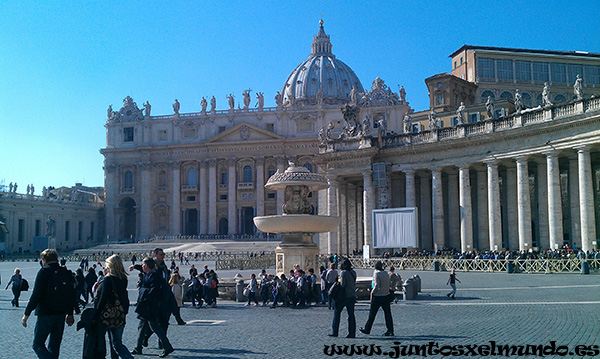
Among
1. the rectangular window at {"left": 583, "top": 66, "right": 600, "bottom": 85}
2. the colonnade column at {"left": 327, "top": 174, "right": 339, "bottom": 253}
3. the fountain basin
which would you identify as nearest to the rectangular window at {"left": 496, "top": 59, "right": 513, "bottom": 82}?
the rectangular window at {"left": 583, "top": 66, "right": 600, "bottom": 85}

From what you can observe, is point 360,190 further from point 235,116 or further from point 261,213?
point 235,116

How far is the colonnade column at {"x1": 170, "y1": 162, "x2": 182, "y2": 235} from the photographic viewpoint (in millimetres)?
103131

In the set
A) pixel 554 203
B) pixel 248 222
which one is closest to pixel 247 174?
pixel 248 222

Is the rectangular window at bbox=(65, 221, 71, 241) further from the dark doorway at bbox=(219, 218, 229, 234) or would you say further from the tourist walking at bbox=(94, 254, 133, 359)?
the tourist walking at bbox=(94, 254, 133, 359)

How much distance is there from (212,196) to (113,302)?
310 feet

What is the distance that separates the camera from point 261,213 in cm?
10025

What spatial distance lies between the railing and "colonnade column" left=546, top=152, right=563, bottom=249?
2766 mm

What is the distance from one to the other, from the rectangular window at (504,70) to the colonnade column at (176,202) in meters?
57.9

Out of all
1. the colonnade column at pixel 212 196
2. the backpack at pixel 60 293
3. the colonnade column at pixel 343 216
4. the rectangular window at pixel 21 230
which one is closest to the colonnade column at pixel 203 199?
the colonnade column at pixel 212 196

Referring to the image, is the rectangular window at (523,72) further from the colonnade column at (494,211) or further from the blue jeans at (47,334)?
the blue jeans at (47,334)

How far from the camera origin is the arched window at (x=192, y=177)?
345 ft

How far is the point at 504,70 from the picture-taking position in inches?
2761

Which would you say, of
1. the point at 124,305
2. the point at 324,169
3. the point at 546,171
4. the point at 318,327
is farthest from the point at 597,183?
the point at 124,305

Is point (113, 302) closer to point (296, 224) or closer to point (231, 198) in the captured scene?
point (296, 224)
